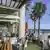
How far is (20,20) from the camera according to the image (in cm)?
724

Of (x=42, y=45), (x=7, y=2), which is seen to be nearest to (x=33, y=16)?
(x=7, y=2)

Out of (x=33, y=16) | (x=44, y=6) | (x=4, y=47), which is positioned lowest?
(x=4, y=47)

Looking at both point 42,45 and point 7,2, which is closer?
point 42,45

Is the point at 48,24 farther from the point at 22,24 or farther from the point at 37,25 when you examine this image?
the point at 22,24

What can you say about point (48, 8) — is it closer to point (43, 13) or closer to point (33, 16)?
point (43, 13)

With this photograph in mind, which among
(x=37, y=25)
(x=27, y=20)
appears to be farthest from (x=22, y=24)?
(x=37, y=25)

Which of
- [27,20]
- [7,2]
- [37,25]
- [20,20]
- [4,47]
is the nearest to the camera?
[4,47]

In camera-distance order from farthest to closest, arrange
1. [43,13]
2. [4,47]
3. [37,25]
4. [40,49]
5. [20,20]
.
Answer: [43,13]
[37,25]
[20,20]
[40,49]
[4,47]

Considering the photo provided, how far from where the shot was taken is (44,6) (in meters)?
9.52

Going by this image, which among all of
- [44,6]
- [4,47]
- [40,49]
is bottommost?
[40,49]

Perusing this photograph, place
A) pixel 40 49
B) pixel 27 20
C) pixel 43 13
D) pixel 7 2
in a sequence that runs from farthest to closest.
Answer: pixel 43 13 < pixel 27 20 < pixel 7 2 < pixel 40 49

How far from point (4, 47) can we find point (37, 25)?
679cm

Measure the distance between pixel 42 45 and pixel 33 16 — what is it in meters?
5.32

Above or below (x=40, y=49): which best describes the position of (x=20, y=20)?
above
